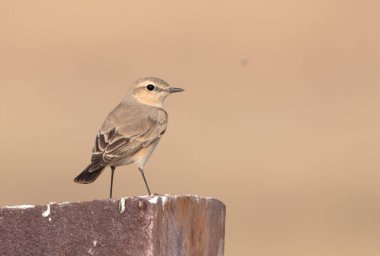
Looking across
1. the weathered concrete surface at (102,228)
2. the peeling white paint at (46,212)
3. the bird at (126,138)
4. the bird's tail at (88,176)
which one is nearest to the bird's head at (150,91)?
the bird at (126,138)

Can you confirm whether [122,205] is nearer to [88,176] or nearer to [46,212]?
[46,212]

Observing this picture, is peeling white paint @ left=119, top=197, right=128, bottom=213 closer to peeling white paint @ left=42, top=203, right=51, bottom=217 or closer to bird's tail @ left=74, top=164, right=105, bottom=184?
peeling white paint @ left=42, top=203, right=51, bottom=217

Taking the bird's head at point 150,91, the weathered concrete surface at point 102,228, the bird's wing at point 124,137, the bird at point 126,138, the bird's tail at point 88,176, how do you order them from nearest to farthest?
1. the weathered concrete surface at point 102,228
2. the bird's tail at point 88,176
3. the bird at point 126,138
4. the bird's wing at point 124,137
5. the bird's head at point 150,91

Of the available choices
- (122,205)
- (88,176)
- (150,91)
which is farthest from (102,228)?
(150,91)

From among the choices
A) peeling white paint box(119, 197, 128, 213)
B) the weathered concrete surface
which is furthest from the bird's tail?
peeling white paint box(119, 197, 128, 213)

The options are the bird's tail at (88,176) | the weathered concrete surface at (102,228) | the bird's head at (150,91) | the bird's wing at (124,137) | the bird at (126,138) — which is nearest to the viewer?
the weathered concrete surface at (102,228)

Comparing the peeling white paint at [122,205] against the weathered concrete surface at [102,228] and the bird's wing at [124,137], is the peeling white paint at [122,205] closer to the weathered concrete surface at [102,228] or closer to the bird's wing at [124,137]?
the weathered concrete surface at [102,228]

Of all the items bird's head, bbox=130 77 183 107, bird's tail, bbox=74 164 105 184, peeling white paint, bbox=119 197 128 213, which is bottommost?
peeling white paint, bbox=119 197 128 213

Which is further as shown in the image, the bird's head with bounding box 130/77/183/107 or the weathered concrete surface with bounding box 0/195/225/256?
the bird's head with bounding box 130/77/183/107

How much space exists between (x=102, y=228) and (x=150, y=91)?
6.73 m

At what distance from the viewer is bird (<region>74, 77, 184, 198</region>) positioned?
387 inches

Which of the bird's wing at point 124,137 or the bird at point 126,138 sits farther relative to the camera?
the bird's wing at point 124,137

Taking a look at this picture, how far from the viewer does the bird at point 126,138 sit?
32.2ft

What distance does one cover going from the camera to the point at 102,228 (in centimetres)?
516
